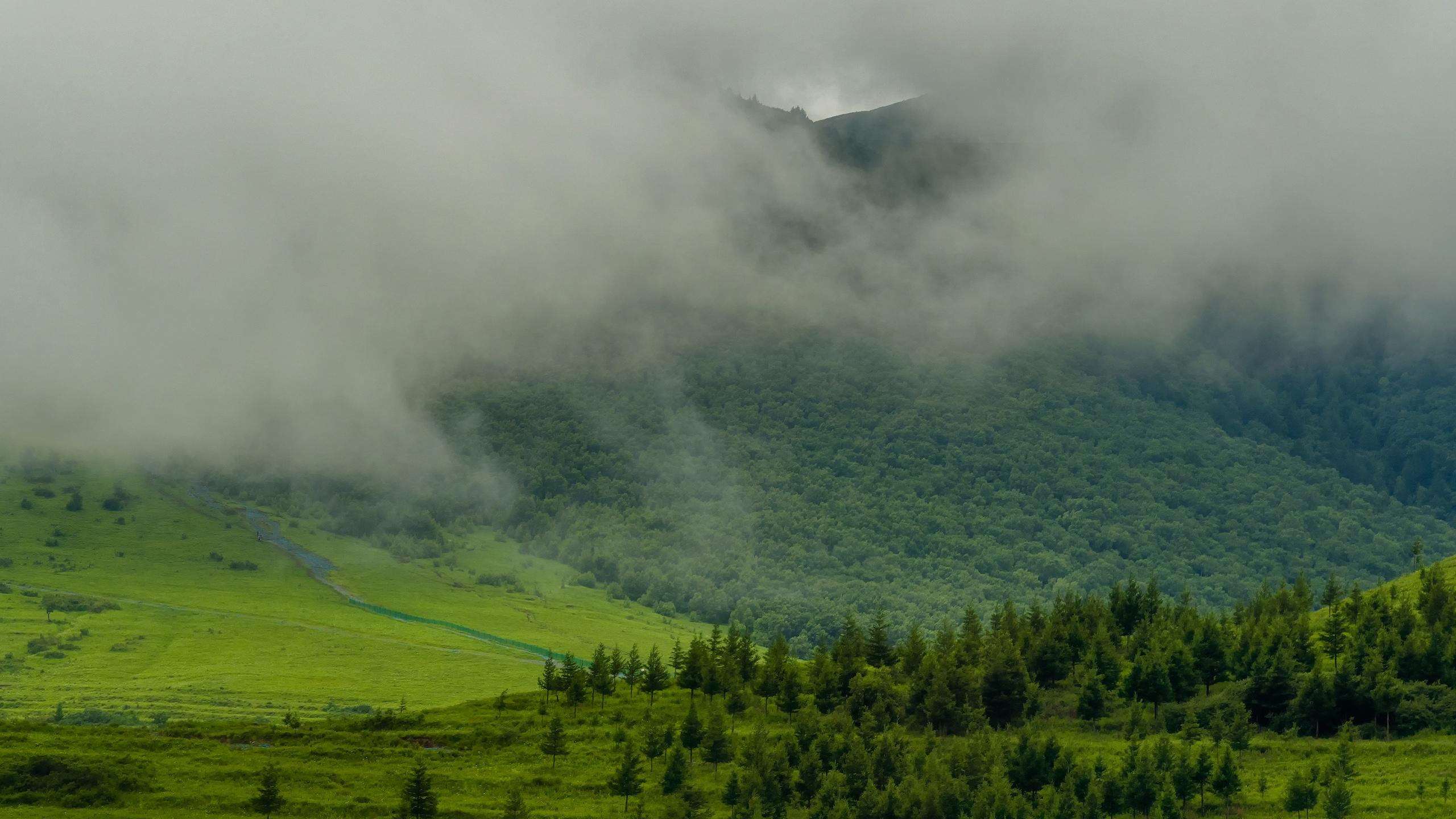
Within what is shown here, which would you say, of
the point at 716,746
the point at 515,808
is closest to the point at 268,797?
the point at 515,808

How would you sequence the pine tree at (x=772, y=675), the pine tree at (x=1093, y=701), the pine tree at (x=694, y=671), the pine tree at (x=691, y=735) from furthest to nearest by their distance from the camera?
1. the pine tree at (x=694, y=671)
2. the pine tree at (x=772, y=675)
3. the pine tree at (x=1093, y=701)
4. the pine tree at (x=691, y=735)

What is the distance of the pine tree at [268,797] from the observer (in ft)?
471

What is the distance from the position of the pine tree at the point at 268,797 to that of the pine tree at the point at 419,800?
48.6 ft

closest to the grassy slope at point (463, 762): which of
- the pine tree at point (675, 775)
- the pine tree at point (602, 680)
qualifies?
the pine tree at point (602, 680)

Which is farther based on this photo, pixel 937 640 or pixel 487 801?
pixel 937 640

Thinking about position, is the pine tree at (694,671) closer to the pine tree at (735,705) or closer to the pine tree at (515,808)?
the pine tree at (735,705)

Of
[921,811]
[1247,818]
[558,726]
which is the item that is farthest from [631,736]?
[1247,818]

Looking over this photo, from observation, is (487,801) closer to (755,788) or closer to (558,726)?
(558,726)

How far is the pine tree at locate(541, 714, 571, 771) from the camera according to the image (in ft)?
544

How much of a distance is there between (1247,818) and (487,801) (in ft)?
281

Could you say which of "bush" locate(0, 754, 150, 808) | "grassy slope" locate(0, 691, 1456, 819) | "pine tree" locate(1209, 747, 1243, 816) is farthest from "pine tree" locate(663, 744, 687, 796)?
"bush" locate(0, 754, 150, 808)

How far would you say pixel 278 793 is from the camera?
484 ft

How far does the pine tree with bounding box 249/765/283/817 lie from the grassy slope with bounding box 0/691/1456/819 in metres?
1.94

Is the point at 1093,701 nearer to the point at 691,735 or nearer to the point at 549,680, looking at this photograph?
the point at 691,735
